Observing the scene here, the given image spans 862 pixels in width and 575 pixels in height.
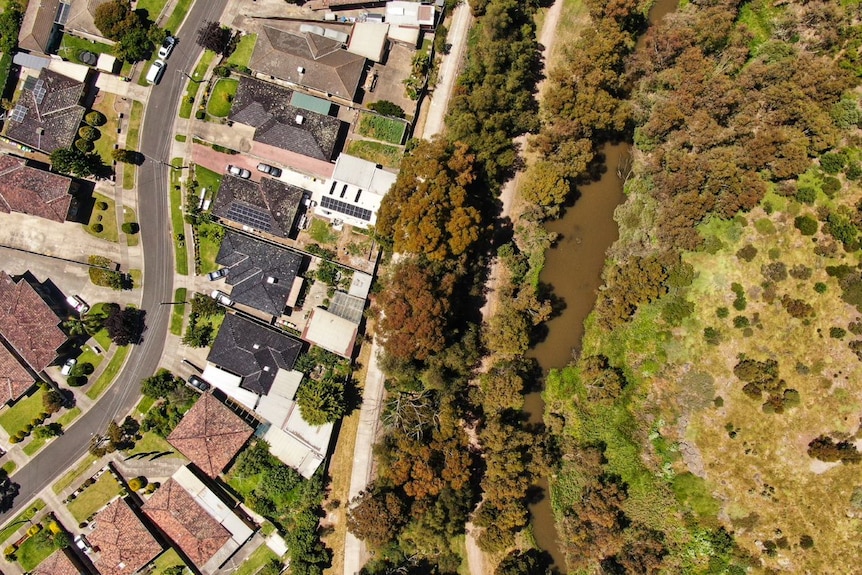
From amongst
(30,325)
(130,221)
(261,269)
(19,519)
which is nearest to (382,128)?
(261,269)

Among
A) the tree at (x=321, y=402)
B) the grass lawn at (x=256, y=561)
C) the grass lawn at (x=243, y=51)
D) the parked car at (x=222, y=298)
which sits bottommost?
the grass lawn at (x=256, y=561)

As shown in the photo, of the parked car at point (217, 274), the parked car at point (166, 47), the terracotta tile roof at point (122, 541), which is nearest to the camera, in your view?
the terracotta tile roof at point (122, 541)

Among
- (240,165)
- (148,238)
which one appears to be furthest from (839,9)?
(148,238)

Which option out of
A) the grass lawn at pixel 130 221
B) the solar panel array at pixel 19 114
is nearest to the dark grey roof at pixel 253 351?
the grass lawn at pixel 130 221

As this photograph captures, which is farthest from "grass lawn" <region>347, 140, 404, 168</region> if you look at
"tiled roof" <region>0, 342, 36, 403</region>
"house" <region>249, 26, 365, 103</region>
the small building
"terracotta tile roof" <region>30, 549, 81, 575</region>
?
"terracotta tile roof" <region>30, 549, 81, 575</region>

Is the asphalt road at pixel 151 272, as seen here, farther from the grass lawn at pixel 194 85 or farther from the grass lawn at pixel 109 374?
the grass lawn at pixel 194 85

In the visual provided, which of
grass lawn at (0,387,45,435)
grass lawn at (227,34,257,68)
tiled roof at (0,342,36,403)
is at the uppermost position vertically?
grass lawn at (227,34,257,68)

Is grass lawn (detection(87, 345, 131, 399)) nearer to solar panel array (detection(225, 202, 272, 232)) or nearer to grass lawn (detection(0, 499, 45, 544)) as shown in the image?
grass lawn (detection(0, 499, 45, 544))

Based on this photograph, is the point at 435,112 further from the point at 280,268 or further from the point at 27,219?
the point at 27,219
